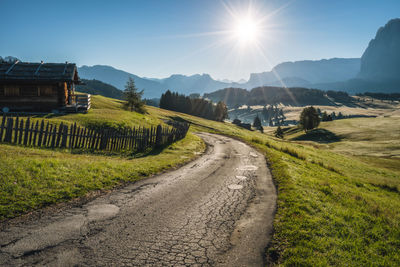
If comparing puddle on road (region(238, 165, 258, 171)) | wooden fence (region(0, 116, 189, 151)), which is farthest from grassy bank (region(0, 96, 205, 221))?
puddle on road (region(238, 165, 258, 171))

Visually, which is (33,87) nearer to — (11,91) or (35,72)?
(35,72)

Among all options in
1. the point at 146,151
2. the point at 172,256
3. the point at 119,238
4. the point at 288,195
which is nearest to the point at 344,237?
the point at 288,195

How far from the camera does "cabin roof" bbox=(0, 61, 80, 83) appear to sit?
90.3 ft

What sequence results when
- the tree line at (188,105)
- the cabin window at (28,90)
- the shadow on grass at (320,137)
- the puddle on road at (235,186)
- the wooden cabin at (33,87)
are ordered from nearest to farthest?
the puddle on road at (235,186)
the wooden cabin at (33,87)
the cabin window at (28,90)
the shadow on grass at (320,137)
the tree line at (188,105)

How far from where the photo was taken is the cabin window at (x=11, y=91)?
2800 centimetres

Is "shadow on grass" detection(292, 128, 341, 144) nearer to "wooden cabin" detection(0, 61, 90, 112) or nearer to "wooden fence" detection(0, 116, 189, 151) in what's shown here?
"wooden fence" detection(0, 116, 189, 151)

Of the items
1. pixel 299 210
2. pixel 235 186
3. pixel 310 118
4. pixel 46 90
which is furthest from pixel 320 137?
pixel 46 90

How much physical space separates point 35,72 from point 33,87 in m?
2.14

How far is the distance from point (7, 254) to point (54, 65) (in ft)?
113

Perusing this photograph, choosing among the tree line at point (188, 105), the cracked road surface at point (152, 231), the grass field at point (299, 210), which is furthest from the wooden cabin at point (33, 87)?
the tree line at point (188, 105)

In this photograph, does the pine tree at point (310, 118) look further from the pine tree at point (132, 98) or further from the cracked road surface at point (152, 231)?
the cracked road surface at point (152, 231)

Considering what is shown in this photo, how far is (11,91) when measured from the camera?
28172mm

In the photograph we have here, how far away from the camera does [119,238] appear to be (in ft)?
18.1

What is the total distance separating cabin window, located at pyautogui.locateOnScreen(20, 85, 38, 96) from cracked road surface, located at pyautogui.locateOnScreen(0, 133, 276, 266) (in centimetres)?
2922
